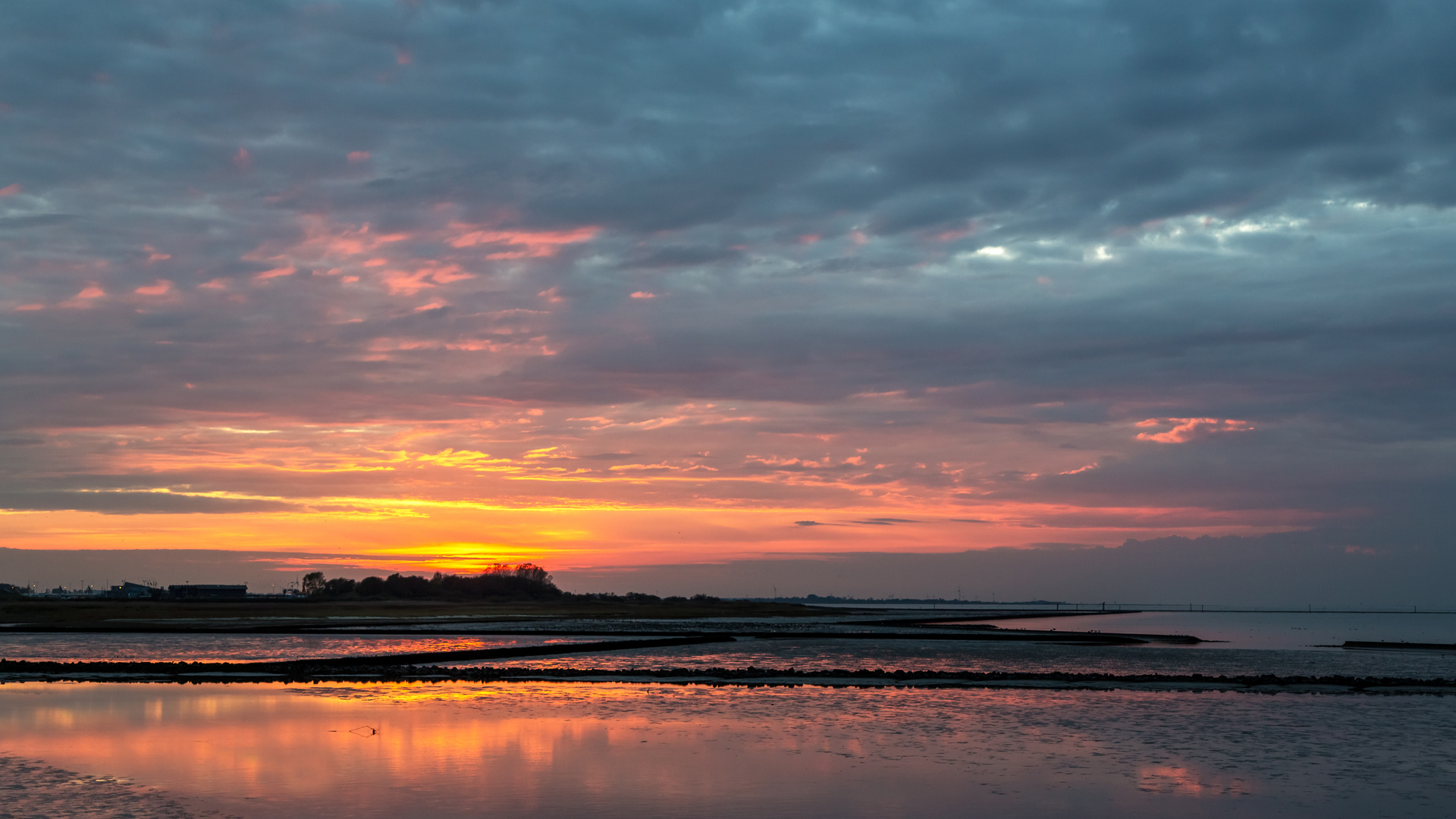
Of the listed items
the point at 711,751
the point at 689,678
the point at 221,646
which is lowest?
the point at 221,646

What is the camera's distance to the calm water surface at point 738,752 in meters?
19.8

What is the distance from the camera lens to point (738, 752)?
84.0 feet

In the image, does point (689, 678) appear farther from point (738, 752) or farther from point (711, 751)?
point (738, 752)

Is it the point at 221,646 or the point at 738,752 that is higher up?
the point at 738,752

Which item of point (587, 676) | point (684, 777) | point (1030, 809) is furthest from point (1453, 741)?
point (587, 676)

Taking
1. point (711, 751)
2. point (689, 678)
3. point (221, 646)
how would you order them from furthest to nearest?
point (221, 646), point (689, 678), point (711, 751)

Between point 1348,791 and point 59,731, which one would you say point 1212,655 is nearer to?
point 1348,791

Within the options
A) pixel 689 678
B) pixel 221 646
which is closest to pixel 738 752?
pixel 689 678

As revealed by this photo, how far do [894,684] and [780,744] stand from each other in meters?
18.6

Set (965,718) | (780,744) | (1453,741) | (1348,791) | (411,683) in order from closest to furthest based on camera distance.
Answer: (1348,791)
(780,744)
(1453,741)
(965,718)
(411,683)

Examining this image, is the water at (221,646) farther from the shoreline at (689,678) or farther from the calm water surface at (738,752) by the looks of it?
the calm water surface at (738,752)

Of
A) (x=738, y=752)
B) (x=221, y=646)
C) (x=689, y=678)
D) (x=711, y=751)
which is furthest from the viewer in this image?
(x=221, y=646)

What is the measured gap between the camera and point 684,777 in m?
22.1

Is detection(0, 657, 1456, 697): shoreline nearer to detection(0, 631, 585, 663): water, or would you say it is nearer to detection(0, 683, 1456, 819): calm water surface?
detection(0, 683, 1456, 819): calm water surface
